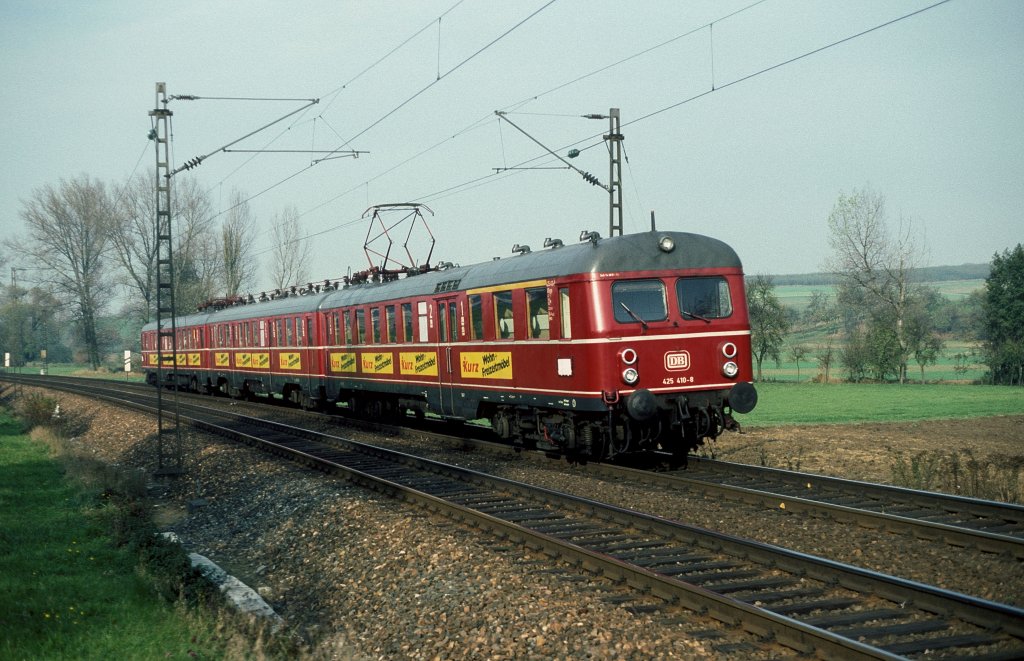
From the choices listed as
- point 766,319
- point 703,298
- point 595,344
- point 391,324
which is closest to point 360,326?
point 391,324

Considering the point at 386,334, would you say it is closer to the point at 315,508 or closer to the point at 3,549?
the point at 315,508

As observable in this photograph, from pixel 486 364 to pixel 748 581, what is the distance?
8892 millimetres

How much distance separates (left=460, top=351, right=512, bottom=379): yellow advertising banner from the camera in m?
15.3

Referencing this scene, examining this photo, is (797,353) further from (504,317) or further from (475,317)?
(504,317)

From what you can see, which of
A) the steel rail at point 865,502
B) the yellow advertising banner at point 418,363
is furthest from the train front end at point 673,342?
the yellow advertising banner at point 418,363

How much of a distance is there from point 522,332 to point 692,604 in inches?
319

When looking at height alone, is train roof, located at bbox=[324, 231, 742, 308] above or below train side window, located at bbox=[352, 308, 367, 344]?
above

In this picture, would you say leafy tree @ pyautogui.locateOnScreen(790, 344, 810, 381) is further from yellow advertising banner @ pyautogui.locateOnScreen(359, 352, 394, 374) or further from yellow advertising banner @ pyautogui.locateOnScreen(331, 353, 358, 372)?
yellow advertising banner @ pyautogui.locateOnScreen(359, 352, 394, 374)

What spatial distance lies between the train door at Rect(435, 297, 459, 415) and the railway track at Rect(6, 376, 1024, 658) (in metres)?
4.63

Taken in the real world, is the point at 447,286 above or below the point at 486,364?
above

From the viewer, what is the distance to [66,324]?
6894cm

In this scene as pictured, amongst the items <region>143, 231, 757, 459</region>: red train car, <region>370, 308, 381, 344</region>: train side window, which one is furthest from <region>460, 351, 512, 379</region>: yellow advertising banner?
<region>370, 308, 381, 344</region>: train side window

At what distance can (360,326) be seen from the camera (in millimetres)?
22422

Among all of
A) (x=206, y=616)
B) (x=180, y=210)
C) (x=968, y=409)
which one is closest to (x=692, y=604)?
(x=206, y=616)
